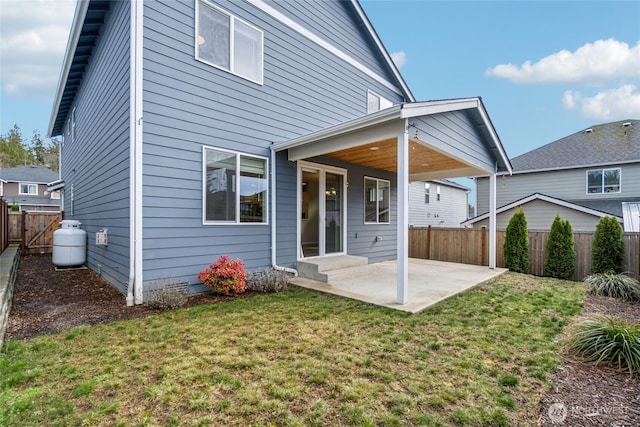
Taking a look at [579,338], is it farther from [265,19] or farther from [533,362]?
[265,19]

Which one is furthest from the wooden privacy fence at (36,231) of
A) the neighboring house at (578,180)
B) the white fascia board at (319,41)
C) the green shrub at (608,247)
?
the neighboring house at (578,180)

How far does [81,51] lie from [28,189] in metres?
31.7

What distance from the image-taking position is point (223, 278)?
551 centimetres

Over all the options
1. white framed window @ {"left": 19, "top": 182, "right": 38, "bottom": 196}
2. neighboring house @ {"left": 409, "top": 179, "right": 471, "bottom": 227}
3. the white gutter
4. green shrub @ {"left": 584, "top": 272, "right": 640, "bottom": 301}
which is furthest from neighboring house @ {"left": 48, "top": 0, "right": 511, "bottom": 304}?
white framed window @ {"left": 19, "top": 182, "right": 38, "bottom": 196}

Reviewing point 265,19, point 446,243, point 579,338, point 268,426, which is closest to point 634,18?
point 446,243

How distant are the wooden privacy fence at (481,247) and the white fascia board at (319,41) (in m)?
5.39

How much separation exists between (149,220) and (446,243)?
9.01 m

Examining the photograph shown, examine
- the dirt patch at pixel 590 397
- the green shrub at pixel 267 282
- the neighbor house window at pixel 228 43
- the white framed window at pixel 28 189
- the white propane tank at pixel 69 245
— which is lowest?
the dirt patch at pixel 590 397

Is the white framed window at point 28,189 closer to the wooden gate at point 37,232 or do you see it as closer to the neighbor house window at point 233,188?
the wooden gate at point 37,232

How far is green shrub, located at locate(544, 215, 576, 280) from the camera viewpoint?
808 cm

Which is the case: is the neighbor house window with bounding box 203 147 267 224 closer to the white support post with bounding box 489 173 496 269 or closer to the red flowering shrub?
the red flowering shrub

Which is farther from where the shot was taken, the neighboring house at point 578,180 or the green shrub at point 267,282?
the neighboring house at point 578,180

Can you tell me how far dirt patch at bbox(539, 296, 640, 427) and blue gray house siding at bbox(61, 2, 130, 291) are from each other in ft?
19.2
